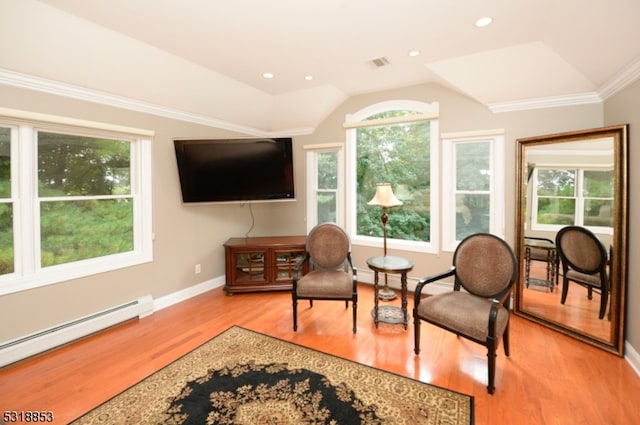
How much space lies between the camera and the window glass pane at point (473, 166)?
353 centimetres

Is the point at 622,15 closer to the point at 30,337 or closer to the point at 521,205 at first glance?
the point at 521,205

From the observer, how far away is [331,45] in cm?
269

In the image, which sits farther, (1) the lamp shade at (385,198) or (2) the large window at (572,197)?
(1) the lamp shade at (385,198)

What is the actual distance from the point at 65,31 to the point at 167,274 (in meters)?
2.55

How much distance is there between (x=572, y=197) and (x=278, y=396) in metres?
3.13

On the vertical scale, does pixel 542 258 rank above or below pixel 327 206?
below

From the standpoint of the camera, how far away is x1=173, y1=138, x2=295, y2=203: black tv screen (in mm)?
3631

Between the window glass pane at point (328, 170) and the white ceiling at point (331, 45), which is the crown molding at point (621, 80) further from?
the window glass pane at point (328, 170)

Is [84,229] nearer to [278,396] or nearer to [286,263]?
[286,263]

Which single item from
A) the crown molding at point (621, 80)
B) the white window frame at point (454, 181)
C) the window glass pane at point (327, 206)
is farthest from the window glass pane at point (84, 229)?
the crown molding at point (621, 80)

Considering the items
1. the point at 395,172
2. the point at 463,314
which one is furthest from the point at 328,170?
the point at 463,314

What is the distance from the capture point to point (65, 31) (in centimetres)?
226

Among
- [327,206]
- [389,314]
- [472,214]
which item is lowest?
[389,314]

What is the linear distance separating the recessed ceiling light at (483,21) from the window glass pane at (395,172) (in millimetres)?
1990
